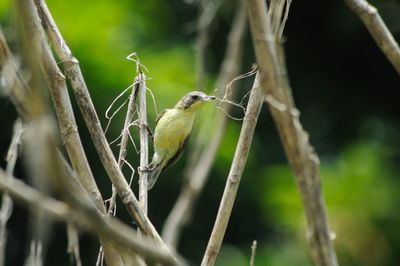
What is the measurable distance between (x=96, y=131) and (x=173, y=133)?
2.58 metres

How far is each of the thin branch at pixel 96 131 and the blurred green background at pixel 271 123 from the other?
161 inches

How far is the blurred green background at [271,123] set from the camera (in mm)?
6914

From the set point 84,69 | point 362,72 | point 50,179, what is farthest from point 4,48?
point 362,72

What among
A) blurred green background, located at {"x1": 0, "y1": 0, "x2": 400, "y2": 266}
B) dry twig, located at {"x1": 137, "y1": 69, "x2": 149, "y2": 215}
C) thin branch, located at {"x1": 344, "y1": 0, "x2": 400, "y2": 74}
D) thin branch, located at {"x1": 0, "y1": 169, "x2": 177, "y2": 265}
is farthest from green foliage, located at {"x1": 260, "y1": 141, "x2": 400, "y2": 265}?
thin branch, located at {"x1": 0, "y1": 169, "x2": 177, "y2": 265}

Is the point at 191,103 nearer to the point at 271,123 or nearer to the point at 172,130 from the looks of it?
the point at 172,130

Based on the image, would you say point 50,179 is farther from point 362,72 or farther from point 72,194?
point 362,72

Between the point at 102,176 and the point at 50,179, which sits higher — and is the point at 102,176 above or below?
below

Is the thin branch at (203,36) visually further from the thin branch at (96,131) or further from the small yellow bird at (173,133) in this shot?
the small yellow bird at (173,133)

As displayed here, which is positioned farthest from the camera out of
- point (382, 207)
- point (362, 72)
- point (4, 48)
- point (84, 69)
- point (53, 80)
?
point (362, 72)

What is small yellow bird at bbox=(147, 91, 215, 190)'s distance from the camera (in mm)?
4258

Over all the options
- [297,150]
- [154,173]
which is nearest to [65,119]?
[297,150]

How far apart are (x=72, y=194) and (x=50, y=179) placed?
0.03 m

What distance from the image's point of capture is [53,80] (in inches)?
67.5

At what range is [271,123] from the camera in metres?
9.09
